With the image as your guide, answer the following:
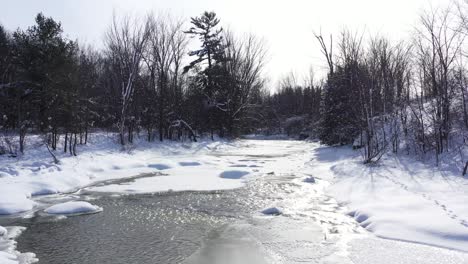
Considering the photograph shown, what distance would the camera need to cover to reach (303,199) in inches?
463

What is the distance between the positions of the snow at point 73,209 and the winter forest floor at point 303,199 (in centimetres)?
2

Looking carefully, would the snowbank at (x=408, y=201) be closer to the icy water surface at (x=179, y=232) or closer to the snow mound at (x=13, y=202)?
the icy water surface at (x=179, y=232)

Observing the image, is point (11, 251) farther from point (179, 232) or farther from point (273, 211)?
point (273, 211)

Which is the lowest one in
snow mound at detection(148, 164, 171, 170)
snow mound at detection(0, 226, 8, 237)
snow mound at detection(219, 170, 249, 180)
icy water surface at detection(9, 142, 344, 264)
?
icy water surface at detection(9, 142, 344, 264)

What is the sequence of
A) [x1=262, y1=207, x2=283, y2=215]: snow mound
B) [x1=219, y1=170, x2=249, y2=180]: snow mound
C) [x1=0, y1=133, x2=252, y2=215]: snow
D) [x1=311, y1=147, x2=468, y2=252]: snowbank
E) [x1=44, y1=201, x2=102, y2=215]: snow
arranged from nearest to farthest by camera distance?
[x1=311, y1=147, x2=468, y2=252]: snowbank, [x1=262, y1=207, x2=283, y2=215]: snow mound, [x1=44, y1=201, x2=102, y2=215]: snow, [x1=0, y1=133, x2=252, y2=215]: snow, [x1=219, y1=170, x2=249, y2=180]: snow mound

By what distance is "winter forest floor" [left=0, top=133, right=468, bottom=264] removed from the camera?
6.82 m

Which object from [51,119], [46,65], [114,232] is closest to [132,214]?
[114,232]

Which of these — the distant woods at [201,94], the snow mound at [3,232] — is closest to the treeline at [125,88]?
the distant woods at [201,94]

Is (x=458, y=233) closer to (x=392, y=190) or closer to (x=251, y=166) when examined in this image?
(x=392, y=190)

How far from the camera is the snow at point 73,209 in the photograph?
1005cm

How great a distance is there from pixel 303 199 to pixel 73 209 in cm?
654

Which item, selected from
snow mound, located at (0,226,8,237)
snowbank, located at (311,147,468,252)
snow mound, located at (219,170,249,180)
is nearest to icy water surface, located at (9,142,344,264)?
snow mound, located at (0,226,8,237)

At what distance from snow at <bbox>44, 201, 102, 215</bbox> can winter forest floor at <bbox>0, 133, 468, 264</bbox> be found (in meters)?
0.02

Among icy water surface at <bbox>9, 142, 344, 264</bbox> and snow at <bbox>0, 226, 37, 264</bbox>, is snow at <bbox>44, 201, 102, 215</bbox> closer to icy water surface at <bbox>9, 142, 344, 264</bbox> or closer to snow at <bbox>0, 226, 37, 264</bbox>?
icy water surface at <bbox>9, 142, 344, 264</bbox>
